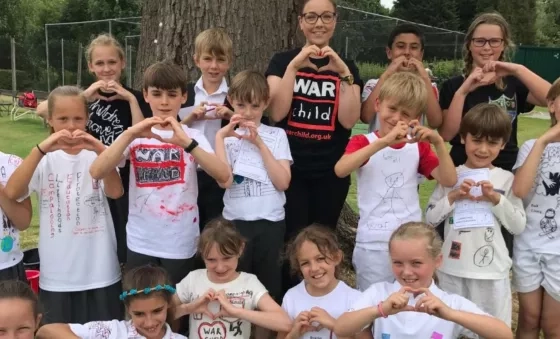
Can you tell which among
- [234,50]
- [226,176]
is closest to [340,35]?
[234,50]

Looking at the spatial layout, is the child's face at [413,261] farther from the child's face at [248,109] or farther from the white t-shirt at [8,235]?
the white t-shirt at [8,235]

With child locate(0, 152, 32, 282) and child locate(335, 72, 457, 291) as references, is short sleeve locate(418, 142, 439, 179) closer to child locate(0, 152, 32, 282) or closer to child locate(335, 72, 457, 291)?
child locate(335, 72, 457, 291)

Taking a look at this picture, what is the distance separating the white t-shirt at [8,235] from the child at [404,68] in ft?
6.89

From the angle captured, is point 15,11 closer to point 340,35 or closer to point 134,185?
point 340,35

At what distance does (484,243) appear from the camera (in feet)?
10.0

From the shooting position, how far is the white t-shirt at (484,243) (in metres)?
3.04

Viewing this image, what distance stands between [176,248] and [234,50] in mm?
1675

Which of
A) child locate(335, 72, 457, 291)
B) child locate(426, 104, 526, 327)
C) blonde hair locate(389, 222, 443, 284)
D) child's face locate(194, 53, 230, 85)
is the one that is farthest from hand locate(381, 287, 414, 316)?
child's face locate(194, 53, 230, 85)

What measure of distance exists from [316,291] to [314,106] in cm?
109

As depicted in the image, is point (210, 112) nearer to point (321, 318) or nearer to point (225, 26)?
point (225, 26)

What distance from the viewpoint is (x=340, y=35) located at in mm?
→ 15609

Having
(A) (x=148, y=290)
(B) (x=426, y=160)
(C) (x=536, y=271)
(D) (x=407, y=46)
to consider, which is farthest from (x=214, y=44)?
(C) (x=536, y=271)

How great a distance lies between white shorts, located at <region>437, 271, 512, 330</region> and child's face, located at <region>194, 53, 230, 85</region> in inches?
70.5

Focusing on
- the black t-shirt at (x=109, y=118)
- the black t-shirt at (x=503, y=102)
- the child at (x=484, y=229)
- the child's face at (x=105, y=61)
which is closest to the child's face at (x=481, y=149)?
the child at (x=484, y=229)
